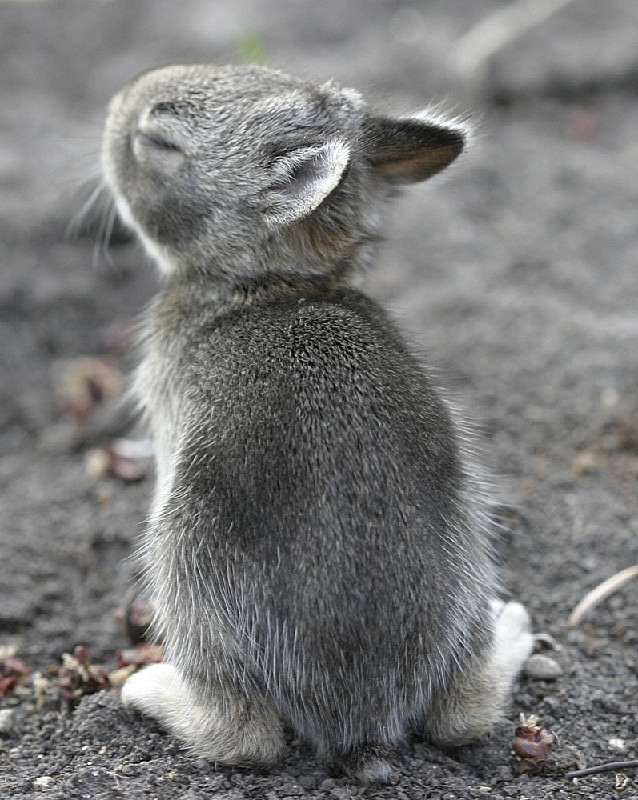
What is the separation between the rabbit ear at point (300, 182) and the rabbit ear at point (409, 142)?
0.29 meters

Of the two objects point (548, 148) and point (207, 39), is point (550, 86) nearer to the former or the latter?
point (548, 148)

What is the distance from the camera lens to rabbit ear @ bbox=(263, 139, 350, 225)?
138 inches

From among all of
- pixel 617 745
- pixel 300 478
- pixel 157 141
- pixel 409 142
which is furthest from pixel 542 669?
pixel 157 141

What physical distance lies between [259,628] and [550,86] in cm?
631

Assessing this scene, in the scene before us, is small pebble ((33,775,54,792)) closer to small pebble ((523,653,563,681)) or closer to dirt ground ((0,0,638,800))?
dirt ground ((0,0,638,800))

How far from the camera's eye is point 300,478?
306 cm

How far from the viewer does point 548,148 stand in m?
7.43

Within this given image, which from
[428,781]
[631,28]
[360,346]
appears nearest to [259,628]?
[428,781]

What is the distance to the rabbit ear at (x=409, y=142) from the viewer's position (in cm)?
384

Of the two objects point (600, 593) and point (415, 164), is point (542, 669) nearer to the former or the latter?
point (600, 593)

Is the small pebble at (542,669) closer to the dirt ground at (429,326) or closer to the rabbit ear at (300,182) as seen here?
the dirt ground at (429,326)

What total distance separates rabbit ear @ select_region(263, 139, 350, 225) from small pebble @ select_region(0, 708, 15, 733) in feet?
6.96

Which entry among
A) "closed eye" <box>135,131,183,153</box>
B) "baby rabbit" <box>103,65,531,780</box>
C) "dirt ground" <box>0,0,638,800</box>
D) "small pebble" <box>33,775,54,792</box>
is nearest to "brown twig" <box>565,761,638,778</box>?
"dirt ground" <box>0,0,638,800</box>

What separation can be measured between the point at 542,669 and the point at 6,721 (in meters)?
2.04
